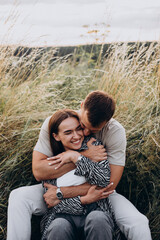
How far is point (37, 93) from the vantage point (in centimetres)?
335

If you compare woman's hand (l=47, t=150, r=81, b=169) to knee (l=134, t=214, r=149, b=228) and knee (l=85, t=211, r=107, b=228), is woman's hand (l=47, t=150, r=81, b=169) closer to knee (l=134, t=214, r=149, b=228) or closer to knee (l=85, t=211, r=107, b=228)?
knee (l=85, t=211, r=107, b=228)

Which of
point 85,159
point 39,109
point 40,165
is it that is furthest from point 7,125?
point 85,159

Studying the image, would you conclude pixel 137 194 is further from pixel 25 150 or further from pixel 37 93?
pixel 37 93

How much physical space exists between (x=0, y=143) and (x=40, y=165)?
77 cm

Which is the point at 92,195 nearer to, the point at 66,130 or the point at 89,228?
the point at 89,228

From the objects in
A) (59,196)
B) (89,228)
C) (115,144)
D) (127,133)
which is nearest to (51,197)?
(59,196)

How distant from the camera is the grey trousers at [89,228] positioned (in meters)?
1.81

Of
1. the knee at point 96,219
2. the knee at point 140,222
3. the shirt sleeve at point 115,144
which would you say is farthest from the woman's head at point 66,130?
the knee at point 140,222

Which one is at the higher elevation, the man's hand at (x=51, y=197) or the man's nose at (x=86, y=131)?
the man's nose at (x=86, y=131)

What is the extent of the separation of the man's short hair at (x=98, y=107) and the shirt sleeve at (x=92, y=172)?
299 millimetres

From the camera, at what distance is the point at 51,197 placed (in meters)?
2.14

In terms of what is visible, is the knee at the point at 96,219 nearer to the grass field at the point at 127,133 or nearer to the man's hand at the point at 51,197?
the man's hand at the point at 51,197

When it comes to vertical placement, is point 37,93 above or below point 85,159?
above

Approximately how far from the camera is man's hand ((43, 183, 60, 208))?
6.98 ft
